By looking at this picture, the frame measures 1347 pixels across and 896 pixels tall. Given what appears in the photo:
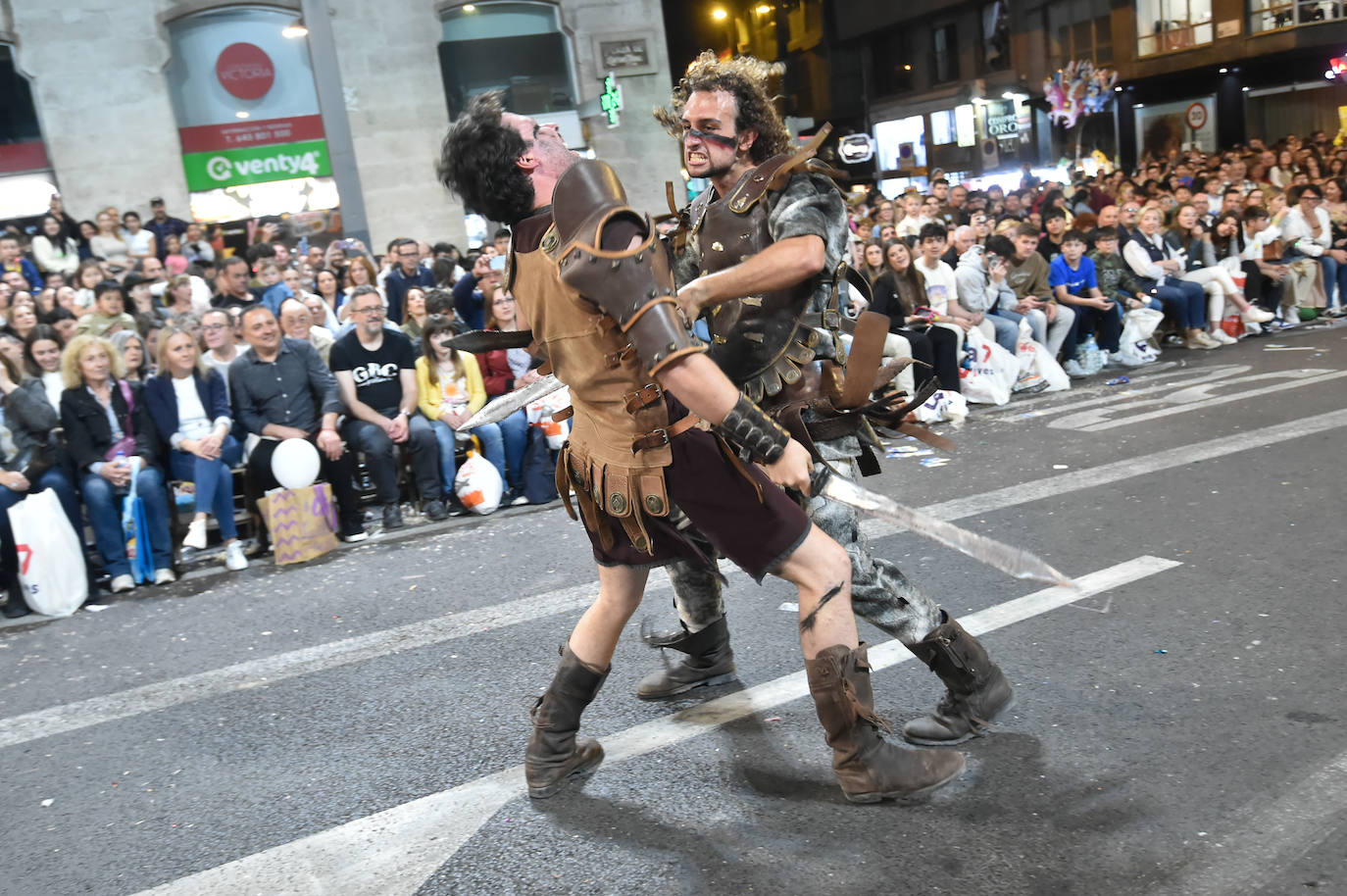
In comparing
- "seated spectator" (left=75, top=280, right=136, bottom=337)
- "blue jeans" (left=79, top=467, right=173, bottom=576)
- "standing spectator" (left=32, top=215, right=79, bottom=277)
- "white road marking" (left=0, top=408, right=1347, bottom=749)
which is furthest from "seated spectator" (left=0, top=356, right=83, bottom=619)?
"standing spectator" (left=32, top=215, right=79, bottom=277)

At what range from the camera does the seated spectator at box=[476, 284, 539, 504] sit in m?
7.20

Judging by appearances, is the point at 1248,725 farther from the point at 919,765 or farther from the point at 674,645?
the point at 674,645

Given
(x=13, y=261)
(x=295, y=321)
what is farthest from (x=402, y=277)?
(x=13, y=261)

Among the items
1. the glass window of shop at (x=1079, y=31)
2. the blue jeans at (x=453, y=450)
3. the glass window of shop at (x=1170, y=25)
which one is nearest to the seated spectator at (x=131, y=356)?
the blue jeans at (x=453, y=450)

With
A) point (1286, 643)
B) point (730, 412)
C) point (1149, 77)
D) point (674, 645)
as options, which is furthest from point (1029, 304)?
point (1149, 77)

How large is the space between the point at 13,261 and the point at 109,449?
229 inches

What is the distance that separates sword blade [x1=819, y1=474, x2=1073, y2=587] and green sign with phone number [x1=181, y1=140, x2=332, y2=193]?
15.8 m

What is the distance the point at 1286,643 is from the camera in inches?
140

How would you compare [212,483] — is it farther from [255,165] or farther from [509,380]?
[255,165]

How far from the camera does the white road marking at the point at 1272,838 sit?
2.38 meters

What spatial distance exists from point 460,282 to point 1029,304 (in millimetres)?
5023

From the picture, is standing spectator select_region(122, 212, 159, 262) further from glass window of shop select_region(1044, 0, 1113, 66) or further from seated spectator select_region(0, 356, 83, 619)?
glass window of shop select_region(1044, 0, 1113, 66)

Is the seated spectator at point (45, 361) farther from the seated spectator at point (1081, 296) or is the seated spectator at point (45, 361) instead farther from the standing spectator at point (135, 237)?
the seated spectator at point (1081, 296)

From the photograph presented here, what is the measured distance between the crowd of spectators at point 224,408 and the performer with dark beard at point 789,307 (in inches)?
126
